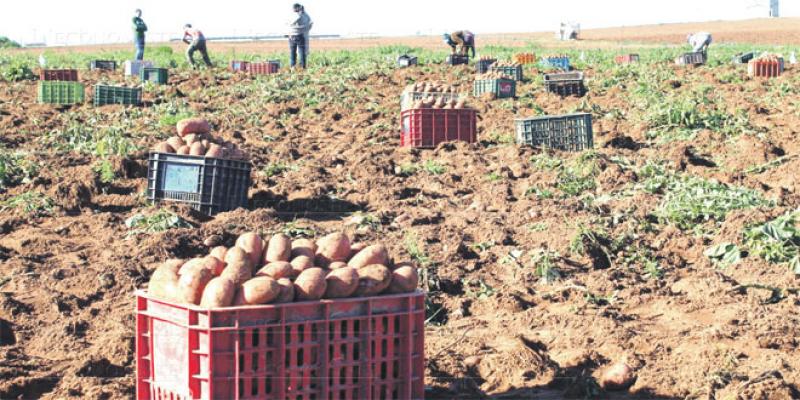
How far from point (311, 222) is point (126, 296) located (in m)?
2.89

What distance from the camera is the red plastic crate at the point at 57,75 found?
→ 72.4 ft

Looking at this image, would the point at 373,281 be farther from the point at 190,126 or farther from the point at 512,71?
the point at 512,71

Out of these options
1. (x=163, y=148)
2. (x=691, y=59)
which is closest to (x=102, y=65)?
(x=691, y=59)

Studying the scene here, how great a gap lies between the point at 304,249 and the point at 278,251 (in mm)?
174

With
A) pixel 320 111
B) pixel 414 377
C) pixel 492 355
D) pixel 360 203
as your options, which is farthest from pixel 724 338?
pixel 320 111

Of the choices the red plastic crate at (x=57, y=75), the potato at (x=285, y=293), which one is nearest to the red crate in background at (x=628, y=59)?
the red plastic crate at (x=57, y=75)

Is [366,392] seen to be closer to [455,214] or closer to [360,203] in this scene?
[455,214]

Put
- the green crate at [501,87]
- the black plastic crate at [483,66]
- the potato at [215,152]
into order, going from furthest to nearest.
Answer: the black plastic crate at [483,66] → the green crate at [501,87] → the potato at [215,152]

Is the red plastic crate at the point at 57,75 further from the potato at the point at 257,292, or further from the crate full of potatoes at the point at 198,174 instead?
the potato at the point at 257,292

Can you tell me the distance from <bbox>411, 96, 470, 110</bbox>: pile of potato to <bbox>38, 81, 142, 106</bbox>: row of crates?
6255 millimetres

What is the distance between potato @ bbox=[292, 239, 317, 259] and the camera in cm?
593

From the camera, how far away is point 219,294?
5.28 m

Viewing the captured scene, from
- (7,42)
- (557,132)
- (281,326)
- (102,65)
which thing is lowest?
(281,326)

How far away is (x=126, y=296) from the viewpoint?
8383 millimetres
